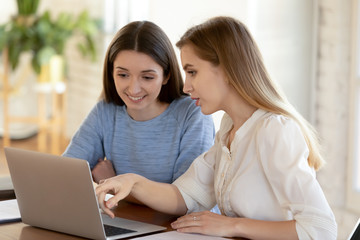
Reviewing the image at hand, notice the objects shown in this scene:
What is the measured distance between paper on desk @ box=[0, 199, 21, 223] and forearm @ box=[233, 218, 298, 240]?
0.56 meters

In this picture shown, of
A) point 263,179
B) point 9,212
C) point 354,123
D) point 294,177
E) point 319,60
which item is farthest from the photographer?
point 319,60

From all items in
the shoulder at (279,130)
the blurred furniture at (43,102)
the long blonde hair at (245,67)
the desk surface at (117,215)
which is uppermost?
the long blonde hair at (245,67)

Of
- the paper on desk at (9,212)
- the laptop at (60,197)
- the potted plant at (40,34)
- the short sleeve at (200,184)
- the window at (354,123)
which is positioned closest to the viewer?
the laptop at (60,197)

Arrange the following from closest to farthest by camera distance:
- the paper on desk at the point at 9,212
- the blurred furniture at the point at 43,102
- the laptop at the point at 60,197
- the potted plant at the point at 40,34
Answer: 1. the laptop at the point at 60,197
2. the paper on desk at the point at 9,212
3. the blurred furniture at the point at 43,102
4. the potted plant at the point at 40,34

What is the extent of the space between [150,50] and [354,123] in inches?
59.4

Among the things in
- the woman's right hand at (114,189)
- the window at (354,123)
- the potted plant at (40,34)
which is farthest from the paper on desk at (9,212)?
the potted plant at (40,34)

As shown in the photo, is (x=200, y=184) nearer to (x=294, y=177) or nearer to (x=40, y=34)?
(x=294, y=177)

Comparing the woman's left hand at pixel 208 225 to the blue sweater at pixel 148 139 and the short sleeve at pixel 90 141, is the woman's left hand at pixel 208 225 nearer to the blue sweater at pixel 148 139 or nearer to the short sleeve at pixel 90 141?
the blue sweater at pixel 148 139

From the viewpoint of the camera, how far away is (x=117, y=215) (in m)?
1.60

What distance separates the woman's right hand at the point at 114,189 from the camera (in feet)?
4.63

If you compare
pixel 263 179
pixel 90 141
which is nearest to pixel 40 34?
pixel 90 141

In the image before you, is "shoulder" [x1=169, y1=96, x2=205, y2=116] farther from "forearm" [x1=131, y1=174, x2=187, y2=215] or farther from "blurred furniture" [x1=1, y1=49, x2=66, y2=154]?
"blurred furniture" [x1=1, y1=49, x2=66, y2=154]

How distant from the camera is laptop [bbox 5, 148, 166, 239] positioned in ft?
4.30

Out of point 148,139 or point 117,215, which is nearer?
point 117,215
